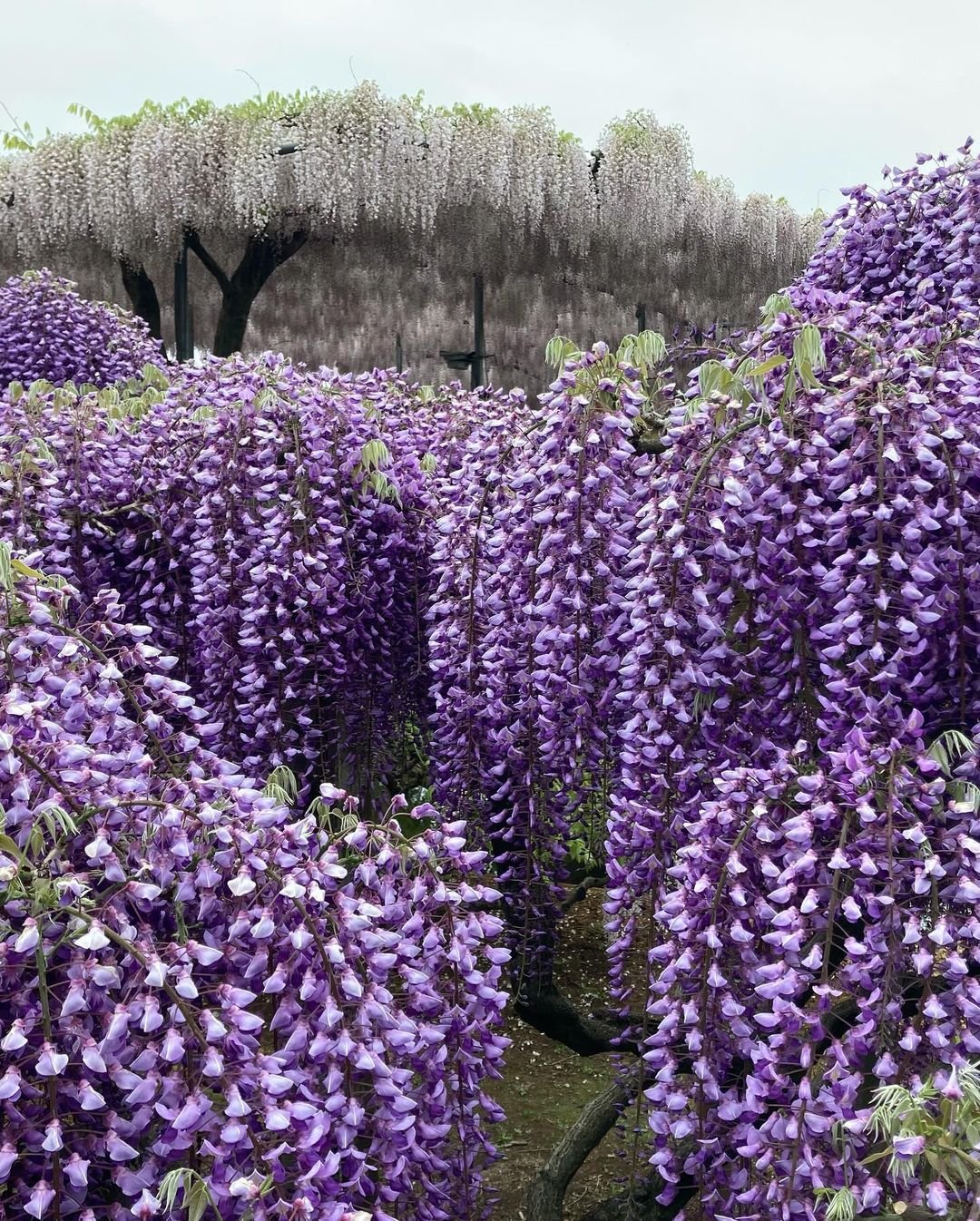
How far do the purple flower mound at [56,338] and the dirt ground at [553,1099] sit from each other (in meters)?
5.67

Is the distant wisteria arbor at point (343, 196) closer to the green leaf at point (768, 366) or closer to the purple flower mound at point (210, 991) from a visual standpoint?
the green leaf at point (768, 366)

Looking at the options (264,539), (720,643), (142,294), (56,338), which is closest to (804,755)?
Result: (720,643)

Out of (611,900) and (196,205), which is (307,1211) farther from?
(196,205)

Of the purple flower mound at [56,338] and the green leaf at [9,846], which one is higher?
the purple flower mound at [56,338]

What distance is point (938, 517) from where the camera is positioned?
228cm

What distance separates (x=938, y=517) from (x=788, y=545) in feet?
0.93

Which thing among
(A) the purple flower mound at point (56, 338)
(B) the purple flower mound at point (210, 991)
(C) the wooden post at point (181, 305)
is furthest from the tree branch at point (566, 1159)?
(C) the wooden post at point (181, 305)

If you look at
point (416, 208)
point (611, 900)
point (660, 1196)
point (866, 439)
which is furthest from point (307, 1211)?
point (416, 208)

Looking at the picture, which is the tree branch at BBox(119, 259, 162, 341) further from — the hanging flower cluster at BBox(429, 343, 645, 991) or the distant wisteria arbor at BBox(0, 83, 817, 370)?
the hanging flower cluster at BBox(429, 343, 645, 991)

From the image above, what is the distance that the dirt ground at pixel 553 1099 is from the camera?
349 cm

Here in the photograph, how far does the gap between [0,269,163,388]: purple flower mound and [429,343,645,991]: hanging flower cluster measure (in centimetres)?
578

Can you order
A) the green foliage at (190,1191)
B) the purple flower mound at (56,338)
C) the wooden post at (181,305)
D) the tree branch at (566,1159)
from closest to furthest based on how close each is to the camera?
the green foliage at (190,1191) → the tree branch at (566,1159) → the purple flower mound at (56,338) → the wooden post at (181,305)

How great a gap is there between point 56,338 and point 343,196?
11.3 feet

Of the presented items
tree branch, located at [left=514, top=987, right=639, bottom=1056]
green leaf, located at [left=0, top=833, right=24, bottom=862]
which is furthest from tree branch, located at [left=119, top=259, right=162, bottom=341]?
green leaf, located at [left=0, top=833, right=24, bottom=862]
